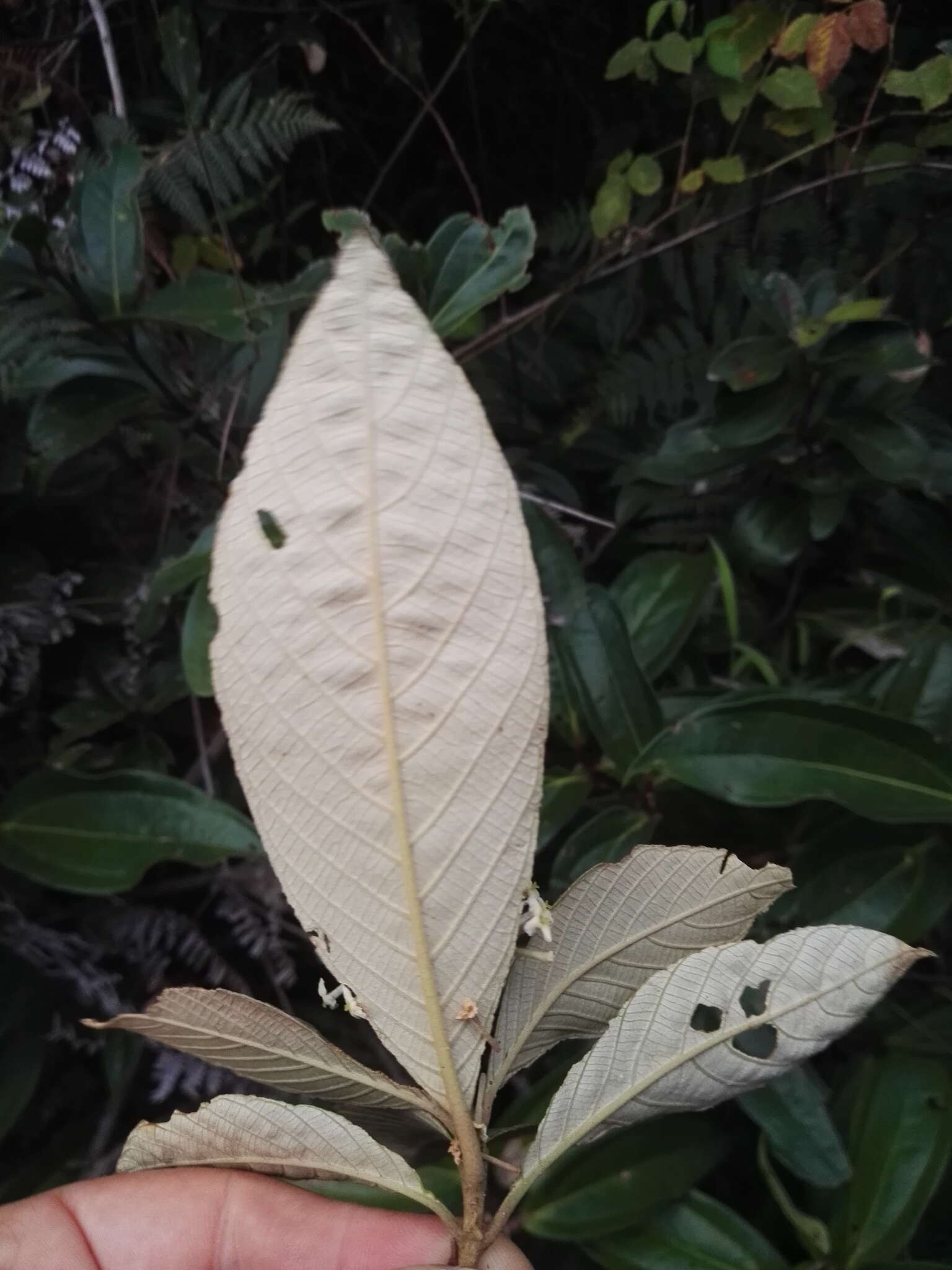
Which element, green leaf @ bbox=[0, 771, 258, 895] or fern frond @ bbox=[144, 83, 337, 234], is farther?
fern frond @ bbox=[144, 83, 337, 234]

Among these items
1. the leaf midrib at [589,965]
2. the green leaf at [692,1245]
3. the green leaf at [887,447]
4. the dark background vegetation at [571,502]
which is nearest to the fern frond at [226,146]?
the dark background vegetation at [571,502]

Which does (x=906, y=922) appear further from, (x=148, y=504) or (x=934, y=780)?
(x=148, y=504)

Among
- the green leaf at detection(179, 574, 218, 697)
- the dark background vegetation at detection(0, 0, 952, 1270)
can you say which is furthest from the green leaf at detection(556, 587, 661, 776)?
the green leaf at detection(179, 574, 218, 697)

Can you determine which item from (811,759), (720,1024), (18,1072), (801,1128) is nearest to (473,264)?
(811,759)

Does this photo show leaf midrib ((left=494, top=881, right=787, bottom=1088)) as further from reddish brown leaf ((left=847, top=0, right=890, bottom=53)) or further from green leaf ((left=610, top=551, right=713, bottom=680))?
reddish brown leaf ((left=847, top=0, right=890, bottom=53))

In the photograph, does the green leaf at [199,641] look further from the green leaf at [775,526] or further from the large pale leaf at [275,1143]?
the green leaf at [775,526]

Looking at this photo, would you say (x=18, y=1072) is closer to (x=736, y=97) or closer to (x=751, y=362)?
(x=751, y=362)
